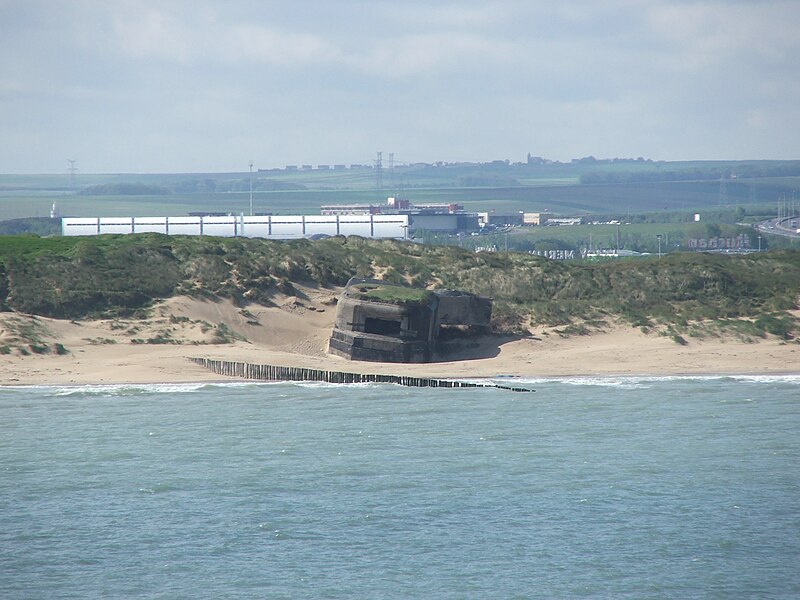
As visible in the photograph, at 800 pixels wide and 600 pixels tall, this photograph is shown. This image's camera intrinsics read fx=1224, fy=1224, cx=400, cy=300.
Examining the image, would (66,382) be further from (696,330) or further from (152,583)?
(696,330)

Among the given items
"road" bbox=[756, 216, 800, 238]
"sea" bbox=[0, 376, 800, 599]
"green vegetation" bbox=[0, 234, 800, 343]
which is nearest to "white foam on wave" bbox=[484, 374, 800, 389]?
"sea" bbox=[0, 376, 800, 599]

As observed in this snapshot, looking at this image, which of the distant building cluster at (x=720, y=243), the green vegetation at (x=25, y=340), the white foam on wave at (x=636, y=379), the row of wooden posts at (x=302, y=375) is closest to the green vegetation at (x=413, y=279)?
the green vegetation at (x=25, y=340)

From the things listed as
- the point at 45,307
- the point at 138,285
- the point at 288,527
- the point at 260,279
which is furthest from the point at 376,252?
the point at 288,527

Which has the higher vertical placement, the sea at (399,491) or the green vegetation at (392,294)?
the green vegetation at (392,294)

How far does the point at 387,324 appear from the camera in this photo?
42188mm

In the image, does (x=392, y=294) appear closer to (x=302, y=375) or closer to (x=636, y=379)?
(x=302, y=375)

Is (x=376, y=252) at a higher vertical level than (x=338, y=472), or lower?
higher

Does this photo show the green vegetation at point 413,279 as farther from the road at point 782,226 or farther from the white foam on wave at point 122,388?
the road at point 782,226

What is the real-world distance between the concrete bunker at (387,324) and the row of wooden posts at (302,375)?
8.40 ft

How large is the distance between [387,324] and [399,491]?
53.1 feet

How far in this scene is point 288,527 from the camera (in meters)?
23.9

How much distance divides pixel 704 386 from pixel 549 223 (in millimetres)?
156499

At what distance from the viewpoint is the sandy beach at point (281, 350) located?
1563 inches

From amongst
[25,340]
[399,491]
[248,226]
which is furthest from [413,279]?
[248,226]
